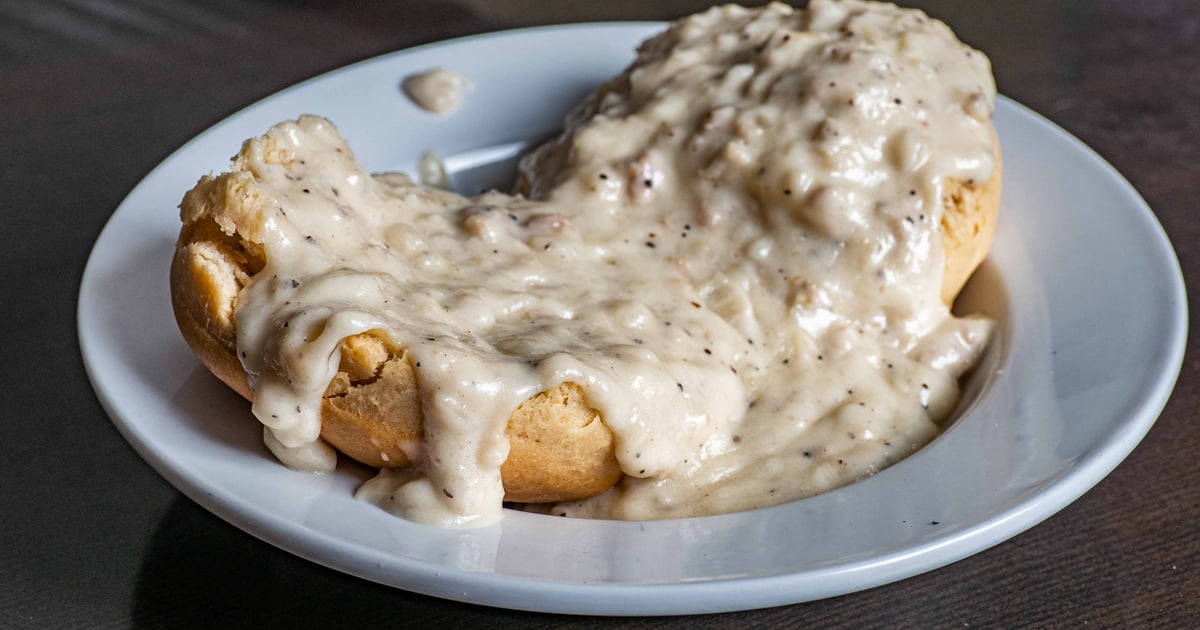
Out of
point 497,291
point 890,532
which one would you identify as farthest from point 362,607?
point 890,532

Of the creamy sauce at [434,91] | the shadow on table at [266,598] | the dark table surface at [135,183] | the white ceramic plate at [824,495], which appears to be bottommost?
the dark table surface at [135,183]

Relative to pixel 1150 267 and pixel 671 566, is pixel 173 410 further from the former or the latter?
pixel 1150 267

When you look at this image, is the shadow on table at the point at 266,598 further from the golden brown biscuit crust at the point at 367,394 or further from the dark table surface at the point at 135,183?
the golden brown biscuit crust at the point at 367,394

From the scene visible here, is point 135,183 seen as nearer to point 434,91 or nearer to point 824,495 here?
point 434,91

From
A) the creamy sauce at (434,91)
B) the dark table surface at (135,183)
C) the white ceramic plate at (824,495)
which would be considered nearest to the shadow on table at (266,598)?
the dark table surface at (135,183)

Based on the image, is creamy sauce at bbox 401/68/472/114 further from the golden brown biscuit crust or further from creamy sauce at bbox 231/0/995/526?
the golden brown biscuit crust

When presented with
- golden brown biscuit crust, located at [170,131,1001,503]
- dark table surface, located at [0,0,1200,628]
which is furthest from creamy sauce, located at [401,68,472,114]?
golden brown biscuit crust, located at [170,131,1001,503]
